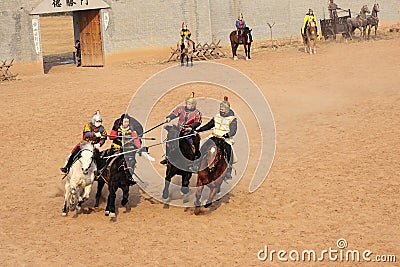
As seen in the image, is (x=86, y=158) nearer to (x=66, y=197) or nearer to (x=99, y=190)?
(x=66, y=197)

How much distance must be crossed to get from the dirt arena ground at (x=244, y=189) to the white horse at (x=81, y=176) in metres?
0.42

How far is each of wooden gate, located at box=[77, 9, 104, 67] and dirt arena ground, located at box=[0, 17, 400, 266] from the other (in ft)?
16.1

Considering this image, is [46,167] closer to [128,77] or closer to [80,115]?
[80,115]

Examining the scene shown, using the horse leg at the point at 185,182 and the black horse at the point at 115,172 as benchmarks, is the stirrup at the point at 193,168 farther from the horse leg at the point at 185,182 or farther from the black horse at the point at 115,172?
the black horse at the point at 115,172

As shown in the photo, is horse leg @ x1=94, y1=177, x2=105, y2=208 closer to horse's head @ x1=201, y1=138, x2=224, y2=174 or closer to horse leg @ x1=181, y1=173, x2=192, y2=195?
horse leg @ x1=181, y1=173, x2=192, y2=195

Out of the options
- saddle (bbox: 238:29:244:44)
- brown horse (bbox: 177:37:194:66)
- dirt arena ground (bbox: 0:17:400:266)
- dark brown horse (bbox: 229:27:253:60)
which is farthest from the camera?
saddle (bbox: 238:29:244:44)

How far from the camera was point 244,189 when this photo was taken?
12.7 metres

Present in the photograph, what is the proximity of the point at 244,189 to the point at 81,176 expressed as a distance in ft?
11.1

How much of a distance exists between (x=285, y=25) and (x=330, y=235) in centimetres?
2547

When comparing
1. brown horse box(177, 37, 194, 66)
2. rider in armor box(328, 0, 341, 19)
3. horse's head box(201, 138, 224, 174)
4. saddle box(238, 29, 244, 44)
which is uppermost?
rider in armor box(328, 0, 341, 19)

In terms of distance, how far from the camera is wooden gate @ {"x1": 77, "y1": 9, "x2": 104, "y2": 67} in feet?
91.9

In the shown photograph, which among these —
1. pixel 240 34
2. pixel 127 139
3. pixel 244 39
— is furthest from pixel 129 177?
pixel 240 34

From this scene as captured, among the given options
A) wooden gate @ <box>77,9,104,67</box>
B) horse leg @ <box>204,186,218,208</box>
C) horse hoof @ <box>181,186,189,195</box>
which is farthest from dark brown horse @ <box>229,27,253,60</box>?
horse leg @ <box>204,186,218,208</box>

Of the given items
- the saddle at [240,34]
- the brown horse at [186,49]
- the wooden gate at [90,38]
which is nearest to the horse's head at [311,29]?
the saddle at [240,34]
